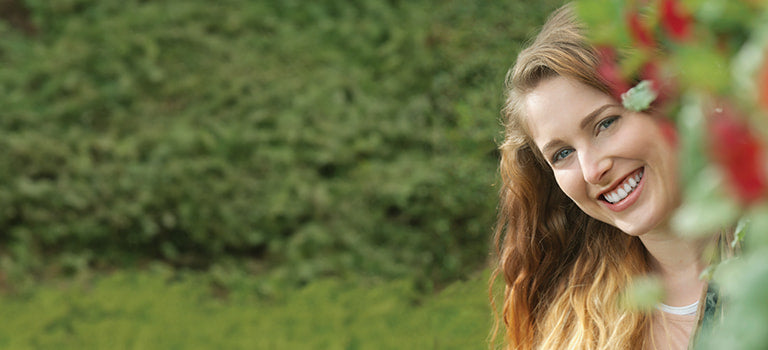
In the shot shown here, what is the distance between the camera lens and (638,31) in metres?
0.46

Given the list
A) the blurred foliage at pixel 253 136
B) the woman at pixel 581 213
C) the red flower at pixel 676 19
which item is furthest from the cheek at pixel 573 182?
the blurred foliage at pixel 253 136

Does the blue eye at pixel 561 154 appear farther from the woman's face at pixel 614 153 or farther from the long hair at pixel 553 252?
the long hair at pixel 553 252

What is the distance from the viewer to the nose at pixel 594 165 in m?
1.41

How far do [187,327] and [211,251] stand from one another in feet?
2.79

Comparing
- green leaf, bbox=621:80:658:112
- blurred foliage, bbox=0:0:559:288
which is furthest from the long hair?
blurred foliage, bbox=0:0:559:288

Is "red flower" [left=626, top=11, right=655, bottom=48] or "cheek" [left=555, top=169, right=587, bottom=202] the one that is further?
"cheek" [left=555, top=169, right=587, bottom=202]

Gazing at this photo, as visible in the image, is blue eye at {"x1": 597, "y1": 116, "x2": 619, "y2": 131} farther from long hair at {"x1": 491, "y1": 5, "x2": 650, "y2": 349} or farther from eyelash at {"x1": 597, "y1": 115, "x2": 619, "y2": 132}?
long hair at {"x1": 491, "y1": 5, "x2": 650, "y2": 349}

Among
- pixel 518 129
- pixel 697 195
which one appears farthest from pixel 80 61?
pixel 697 195

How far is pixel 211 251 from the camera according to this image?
17.6 feet

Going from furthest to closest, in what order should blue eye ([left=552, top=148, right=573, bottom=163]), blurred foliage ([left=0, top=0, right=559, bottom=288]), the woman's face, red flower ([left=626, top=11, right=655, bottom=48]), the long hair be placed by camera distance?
blurred foliage ([left=0, top=0, right=559, bottom=288]) → the long hair → blue eye ([left=552, top=148, right=573, bottom=163]) → the woman's face → red flower ([left=626, top=11, right=655, bottom=48])

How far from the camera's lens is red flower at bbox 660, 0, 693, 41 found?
17.1 inches

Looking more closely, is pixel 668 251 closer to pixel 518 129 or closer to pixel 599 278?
pixel 599 278

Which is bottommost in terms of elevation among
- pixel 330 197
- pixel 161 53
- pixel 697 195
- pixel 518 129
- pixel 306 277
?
pixel 306 277

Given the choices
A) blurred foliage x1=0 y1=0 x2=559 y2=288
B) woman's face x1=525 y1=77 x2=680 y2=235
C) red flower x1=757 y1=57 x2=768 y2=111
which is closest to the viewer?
red flower x1=757 y1=57 x2=768 y2=111
